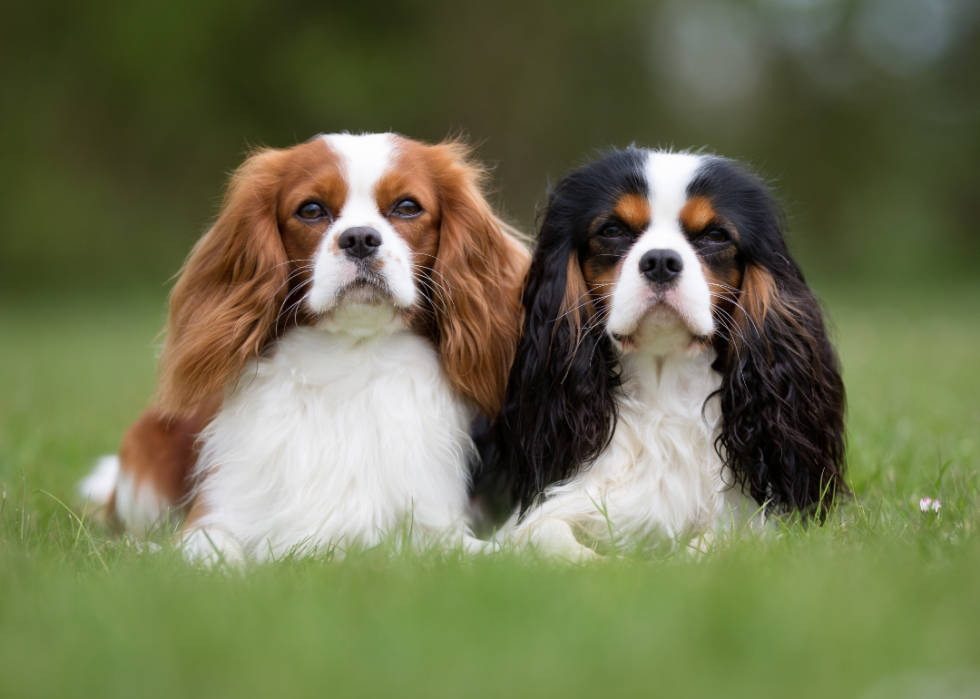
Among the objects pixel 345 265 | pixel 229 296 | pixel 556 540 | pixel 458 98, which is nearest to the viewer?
pixel 556 540

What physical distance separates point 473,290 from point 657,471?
0.76m

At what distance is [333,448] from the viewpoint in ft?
8.78

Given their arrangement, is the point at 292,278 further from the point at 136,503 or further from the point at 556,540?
the point at 556,540

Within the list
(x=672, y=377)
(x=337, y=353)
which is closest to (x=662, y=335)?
(x=672, y=377)

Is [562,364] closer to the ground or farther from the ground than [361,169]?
closer to the ground

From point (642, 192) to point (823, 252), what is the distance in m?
12.4

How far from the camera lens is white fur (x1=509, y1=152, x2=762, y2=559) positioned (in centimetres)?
253

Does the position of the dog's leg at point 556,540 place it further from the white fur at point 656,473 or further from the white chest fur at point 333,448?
the white chest fur at point 333,448

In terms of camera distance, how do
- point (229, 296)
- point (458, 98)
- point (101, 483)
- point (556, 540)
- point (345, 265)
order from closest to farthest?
point (556, 540), point (345, 265), point (229, 296), point (101, 483), point (458, 98)

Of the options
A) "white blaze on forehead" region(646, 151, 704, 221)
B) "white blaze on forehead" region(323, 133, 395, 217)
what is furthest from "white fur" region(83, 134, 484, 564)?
"white blaze on forehead" region(646, 151, 704, 221)

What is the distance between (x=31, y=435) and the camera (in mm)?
4066

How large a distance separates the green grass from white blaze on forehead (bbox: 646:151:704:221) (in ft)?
2.94

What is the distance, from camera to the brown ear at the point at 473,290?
9.16 feet

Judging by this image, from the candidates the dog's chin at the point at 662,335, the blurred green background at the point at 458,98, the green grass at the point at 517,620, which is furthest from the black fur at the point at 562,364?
the blurred green background at the point at 458,98
